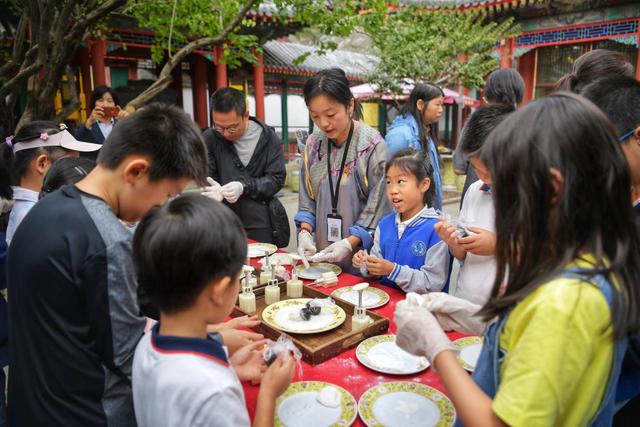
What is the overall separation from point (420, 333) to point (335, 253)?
145 cm

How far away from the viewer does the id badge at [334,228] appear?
9.34 feet

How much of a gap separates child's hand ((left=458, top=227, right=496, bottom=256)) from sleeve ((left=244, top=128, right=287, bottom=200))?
6.04 feet

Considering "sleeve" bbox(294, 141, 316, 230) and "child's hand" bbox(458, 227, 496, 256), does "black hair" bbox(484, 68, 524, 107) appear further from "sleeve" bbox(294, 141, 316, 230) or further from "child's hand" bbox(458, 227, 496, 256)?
"child's hand" bbox(458, 227, 496, 256)

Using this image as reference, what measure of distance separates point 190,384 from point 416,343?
0.58 m

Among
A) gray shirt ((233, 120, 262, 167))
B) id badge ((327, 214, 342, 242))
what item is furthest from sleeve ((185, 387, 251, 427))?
gray shirt ((233, 120, 262, 167))

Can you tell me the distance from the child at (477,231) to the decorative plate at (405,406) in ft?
2.19

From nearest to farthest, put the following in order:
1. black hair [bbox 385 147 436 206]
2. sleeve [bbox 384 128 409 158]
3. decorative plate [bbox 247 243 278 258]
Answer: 1. black hair [bbox 385 147 436 206]
2. decorative plate [bbox 247 243 278 258]
3. sleeve [bbox 384 128 409 158]

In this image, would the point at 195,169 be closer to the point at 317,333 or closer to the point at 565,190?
the point at 317,333

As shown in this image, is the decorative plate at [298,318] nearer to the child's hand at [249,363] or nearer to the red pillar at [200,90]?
the child's hand at [249,363]

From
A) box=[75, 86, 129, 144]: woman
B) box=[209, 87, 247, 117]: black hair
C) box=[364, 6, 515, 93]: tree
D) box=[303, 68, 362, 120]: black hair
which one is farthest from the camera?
box=[364, 6, 515, 93]: tree

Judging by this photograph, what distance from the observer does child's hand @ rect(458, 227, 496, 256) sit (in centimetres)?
188

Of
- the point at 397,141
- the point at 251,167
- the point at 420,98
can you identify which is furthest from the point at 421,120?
the point at 251,167

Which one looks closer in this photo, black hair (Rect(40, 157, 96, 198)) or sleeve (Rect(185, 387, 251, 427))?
sleeve (Rect(185, 387, 251, 427))

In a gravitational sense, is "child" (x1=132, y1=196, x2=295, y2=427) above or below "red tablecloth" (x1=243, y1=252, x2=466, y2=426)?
above
